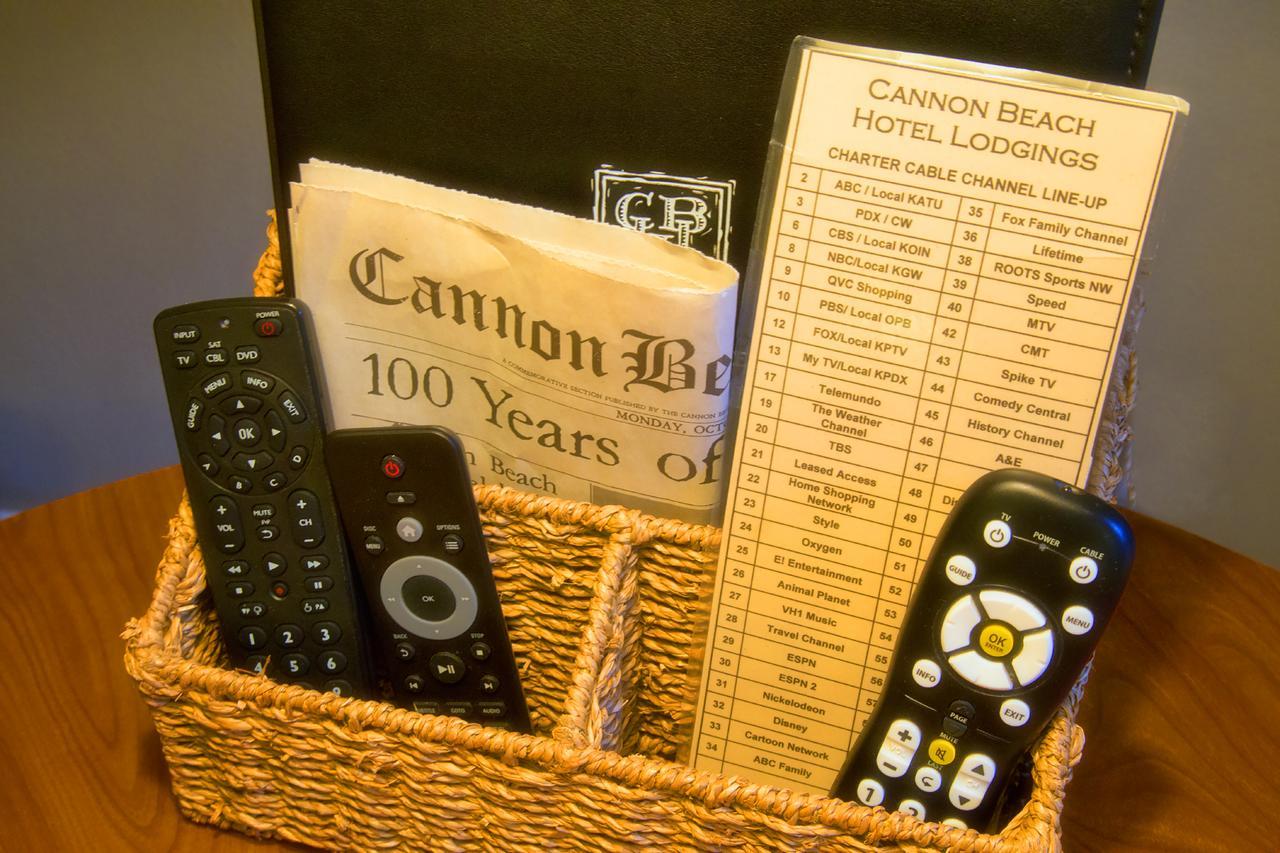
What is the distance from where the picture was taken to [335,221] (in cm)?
52

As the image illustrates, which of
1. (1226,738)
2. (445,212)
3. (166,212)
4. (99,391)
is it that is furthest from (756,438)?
(99,391)

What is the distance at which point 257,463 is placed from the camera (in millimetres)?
508

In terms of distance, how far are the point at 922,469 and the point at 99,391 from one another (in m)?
0.91

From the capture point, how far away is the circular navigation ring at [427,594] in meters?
0.51

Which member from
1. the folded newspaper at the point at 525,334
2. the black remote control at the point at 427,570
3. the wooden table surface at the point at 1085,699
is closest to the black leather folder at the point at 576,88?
the folded newspaper at the point at 525,334

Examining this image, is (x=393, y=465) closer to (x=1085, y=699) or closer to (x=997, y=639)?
(x=997, y=639)

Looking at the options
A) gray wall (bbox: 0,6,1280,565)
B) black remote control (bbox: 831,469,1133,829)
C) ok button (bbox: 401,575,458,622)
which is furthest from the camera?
gray wall (bbox: 0,6,1280,565)

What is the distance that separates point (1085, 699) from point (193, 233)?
2.63 feet

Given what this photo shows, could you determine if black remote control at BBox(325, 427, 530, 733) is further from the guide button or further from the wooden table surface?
the guide button

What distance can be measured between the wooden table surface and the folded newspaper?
20cm

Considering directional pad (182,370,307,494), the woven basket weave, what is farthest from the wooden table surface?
directional pad (182,370,307,494)

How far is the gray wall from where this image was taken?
739mm

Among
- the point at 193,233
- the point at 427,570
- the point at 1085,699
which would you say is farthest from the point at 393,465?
the point at 193,233

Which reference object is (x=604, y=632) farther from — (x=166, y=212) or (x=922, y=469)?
(x=166, y=212)
